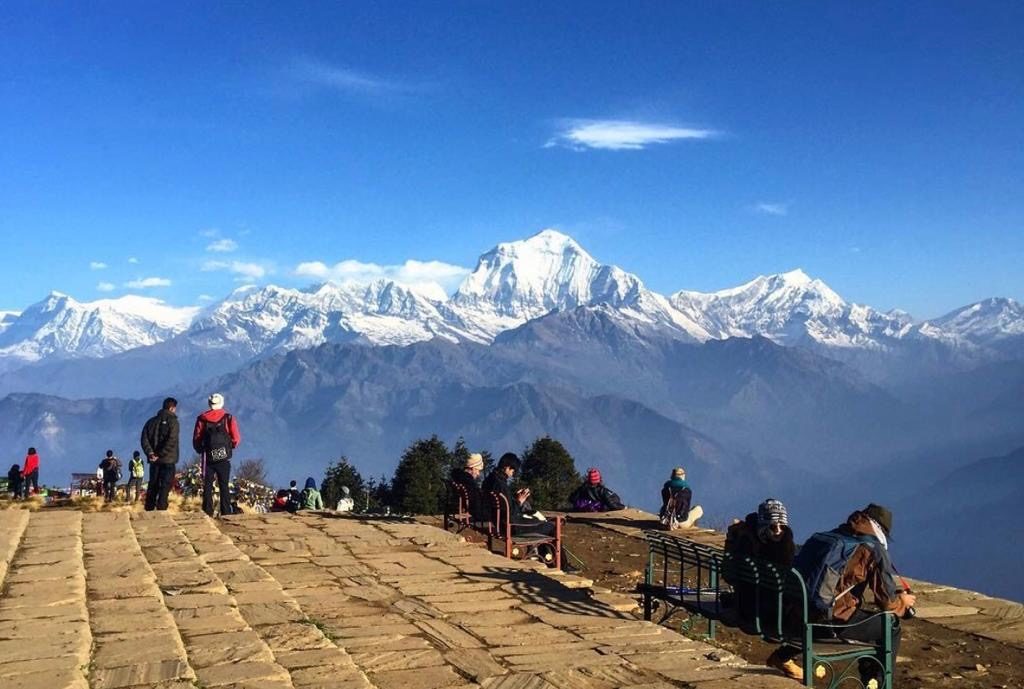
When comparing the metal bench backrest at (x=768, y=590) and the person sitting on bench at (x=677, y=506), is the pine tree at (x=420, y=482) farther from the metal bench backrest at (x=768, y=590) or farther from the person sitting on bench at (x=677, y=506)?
the metal bench backrest at (x=768, y=590)

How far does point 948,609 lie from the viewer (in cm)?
1083

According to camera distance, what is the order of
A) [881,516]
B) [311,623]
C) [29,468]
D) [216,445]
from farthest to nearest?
[29,468] < [216,445] < [881,516] < [311,623]

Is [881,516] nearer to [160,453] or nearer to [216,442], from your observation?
[216,442]

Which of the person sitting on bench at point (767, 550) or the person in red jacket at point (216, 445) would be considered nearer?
the person sitting on bench at point (767, 550)

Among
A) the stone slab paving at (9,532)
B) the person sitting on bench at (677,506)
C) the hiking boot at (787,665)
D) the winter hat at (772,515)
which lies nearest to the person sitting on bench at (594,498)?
the person sitting on bench at (677,506)

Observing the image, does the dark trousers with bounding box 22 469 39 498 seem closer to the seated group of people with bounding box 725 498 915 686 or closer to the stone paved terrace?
the stone paved terrace

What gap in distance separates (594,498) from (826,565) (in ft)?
39.6

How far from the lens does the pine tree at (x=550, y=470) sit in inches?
2064

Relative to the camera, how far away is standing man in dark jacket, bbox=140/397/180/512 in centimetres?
1404

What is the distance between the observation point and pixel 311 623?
272 inches

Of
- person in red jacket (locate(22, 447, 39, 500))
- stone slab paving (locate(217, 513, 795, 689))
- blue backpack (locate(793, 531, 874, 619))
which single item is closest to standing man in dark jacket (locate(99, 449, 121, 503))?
person in red jacket (locate(22, 447, 39, 500))

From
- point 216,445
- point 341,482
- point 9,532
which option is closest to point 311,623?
point 9,532

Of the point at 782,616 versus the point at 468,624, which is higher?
the point at 782,616

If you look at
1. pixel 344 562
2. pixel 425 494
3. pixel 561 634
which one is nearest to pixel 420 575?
pixel 344 562
